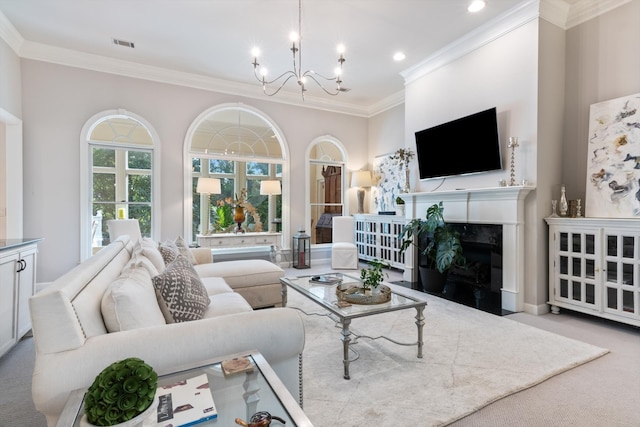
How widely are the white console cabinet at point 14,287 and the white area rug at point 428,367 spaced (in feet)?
7.07

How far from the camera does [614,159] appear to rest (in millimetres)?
3100

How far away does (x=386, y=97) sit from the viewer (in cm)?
607

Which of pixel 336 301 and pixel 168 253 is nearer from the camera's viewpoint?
pixel 336 301

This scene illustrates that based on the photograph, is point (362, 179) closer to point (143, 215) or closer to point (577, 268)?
point (577, 268)

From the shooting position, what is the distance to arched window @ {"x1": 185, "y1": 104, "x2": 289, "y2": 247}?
5.27m

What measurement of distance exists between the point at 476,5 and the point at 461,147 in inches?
61.1

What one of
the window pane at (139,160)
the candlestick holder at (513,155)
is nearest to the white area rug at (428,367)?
the candlestick holder at (513,155)

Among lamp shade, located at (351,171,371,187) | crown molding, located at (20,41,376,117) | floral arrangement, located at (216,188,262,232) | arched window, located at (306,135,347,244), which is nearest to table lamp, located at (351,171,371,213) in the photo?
Result: lamp shade, located at (351,171,371,187)

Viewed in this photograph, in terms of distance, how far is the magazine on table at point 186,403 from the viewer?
3.07ft

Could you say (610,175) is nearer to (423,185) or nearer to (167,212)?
(423,185)

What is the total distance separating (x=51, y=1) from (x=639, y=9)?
5.89 meters

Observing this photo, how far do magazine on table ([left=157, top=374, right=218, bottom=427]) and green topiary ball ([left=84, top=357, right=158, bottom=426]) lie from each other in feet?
0.26

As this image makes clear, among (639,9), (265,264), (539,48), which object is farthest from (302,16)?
(639,9)

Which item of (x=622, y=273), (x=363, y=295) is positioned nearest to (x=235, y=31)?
(x=363, y=295)
